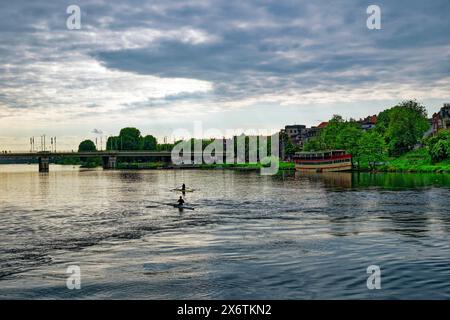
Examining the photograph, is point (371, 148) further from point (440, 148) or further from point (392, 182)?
point (392, 182)

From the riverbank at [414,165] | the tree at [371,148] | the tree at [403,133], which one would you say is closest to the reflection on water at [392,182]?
the riverbank at [414,165]

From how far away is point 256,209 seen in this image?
5988 cm

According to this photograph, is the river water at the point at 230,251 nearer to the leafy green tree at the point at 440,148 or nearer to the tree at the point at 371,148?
the leafy green tree at the point at 440,148

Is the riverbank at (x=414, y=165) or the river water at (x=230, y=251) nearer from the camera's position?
the river water at (x=230, y=251)

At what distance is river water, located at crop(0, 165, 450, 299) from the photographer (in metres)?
25.5

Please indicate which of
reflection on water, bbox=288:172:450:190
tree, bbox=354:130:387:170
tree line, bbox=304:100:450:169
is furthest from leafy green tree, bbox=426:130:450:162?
reflection on water, bbox=288:172:450:190

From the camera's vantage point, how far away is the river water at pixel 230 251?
25.5 metres

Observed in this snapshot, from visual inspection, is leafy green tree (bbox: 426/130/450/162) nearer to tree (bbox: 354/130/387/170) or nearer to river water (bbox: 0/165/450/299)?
tree (bbox: 354/130/387/170)

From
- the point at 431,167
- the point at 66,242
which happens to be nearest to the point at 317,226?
the point at 66,242

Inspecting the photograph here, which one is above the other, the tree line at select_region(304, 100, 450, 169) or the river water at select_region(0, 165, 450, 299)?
the tree line at select_region(304, 100, 450, 169)

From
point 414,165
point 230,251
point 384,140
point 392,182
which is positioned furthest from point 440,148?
point 230,251
